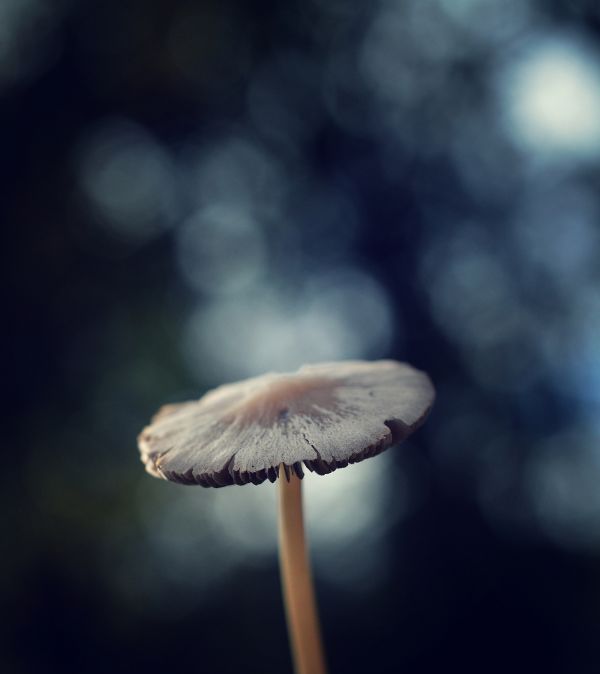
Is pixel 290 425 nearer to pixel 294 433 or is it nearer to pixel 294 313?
pixel 294 433

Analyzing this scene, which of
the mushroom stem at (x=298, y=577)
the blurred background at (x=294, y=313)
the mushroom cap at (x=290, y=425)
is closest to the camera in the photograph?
the mushroom cap at (x=290, y=425)

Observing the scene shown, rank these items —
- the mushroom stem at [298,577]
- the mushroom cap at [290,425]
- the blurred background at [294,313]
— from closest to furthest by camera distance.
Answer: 1. the mushroom cap at [290,425]
2. the mushroom stem at [298,577]
3. the blurred background at [294,313]

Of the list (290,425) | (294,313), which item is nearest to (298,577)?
(290,425)

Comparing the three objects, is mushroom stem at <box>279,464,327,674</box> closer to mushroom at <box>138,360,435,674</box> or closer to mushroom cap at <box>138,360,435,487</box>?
mushroom at <box>138,360,435,674</box>

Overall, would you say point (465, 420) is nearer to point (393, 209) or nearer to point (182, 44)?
point (393, 209)

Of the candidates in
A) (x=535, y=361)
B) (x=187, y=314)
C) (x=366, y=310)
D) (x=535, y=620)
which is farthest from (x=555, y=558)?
(x=187, y=314)

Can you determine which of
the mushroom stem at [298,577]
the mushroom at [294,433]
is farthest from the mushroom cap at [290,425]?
the mushroom stem at [298,577]

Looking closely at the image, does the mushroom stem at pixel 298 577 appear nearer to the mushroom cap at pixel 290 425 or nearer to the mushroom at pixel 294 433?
the mushroom at pixel 294 433
